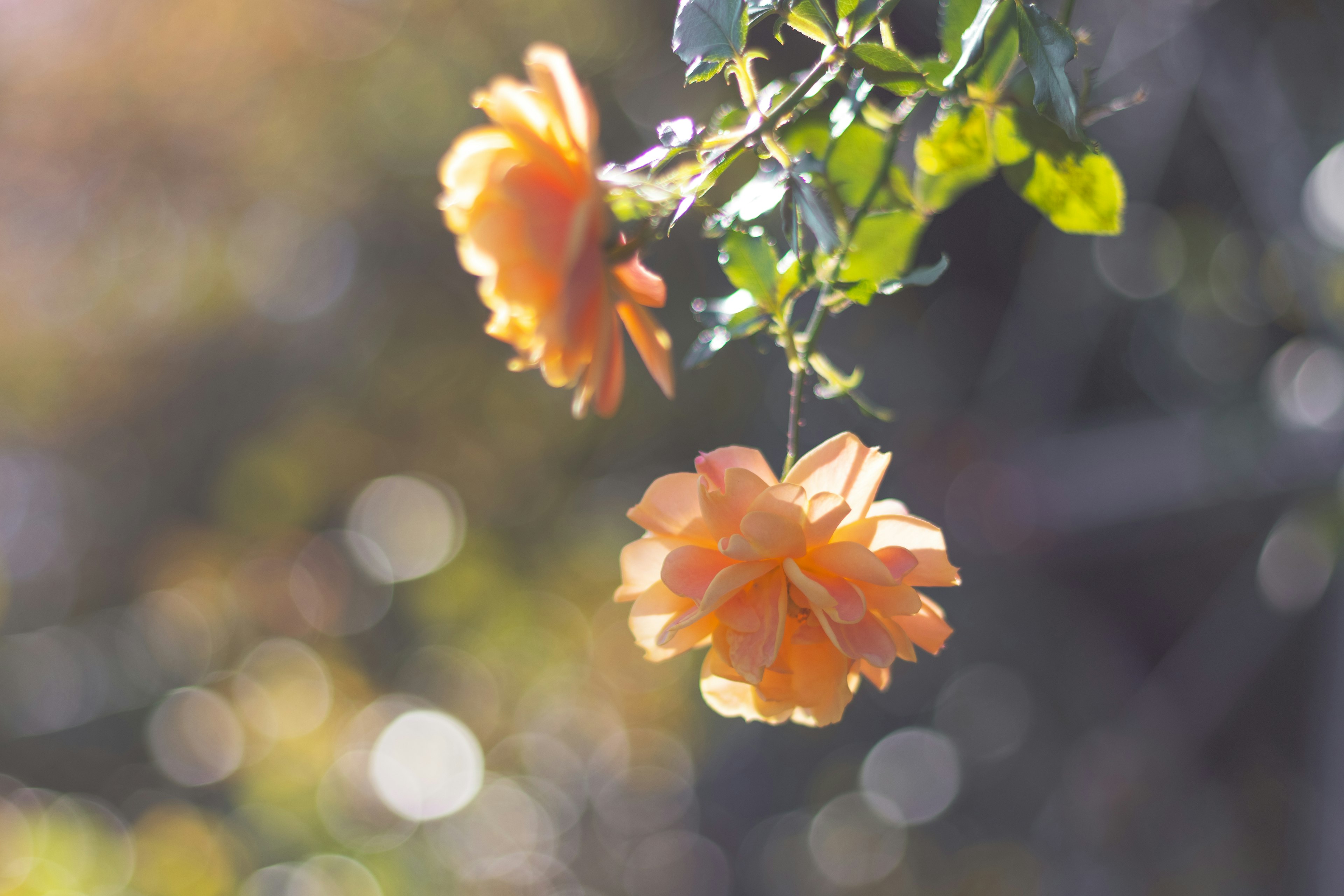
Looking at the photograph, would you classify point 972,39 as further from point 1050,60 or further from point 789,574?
point 789,574

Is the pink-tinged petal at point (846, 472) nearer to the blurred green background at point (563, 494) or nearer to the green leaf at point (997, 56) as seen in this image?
the green leaf at point (997, 56)

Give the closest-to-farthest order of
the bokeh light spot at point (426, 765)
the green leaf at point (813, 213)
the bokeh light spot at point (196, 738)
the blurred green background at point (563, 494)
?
1. the green leaf at point (813, 213)
2. the blurred green background at point (563, 494)
3. the bokeh light spot at point (426, 765)
4. the bokeh light spot at point (196, 738)

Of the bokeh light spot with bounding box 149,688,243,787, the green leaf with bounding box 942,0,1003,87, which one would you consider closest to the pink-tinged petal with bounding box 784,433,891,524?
the green leaf with bounding box 942,0,1003,87

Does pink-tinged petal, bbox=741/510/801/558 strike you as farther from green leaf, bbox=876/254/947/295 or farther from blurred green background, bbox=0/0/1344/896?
blurred green background, bbox=0/0/1344/896

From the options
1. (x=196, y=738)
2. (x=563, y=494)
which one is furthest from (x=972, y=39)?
(x=196, y=738)

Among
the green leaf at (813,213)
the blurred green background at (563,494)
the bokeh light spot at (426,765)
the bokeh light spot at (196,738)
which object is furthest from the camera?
the bokeh light spot at (196,738)

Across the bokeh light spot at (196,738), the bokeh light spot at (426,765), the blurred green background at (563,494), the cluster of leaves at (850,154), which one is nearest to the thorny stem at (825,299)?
the cluster of leaves at (850,154)

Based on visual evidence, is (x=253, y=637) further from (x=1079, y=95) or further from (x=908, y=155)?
(x=1079, y=95)
